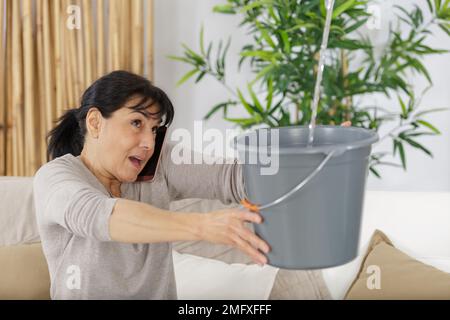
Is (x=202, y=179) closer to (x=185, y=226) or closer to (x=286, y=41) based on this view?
(x=185, y=226)

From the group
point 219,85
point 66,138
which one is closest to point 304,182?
point 66,138

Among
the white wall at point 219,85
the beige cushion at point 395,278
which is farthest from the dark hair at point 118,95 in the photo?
the white wall at point 219,85

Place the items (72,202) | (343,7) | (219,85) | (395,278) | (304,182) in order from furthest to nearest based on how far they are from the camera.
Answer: (219,85) < (343,7) < (395,278) < (72,202) < (304,182)

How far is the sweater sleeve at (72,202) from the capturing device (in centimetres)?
107

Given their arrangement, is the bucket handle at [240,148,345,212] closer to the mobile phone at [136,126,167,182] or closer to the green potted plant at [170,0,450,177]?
the mobile phone at [136,126,167,182]

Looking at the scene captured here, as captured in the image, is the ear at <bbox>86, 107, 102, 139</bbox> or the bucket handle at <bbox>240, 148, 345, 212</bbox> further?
the ear at <bbox>86, 107, 102, 139</bbox>

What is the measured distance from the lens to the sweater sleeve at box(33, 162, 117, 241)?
42.1 inches

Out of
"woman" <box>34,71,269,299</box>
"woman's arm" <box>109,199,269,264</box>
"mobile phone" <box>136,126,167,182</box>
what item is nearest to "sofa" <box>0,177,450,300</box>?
"woman" <box>34,71,269,299</box>

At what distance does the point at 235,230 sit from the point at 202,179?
1.65 feet

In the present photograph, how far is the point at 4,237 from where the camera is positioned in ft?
6.29

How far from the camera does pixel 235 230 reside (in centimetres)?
99

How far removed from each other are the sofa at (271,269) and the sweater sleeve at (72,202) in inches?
25.1
